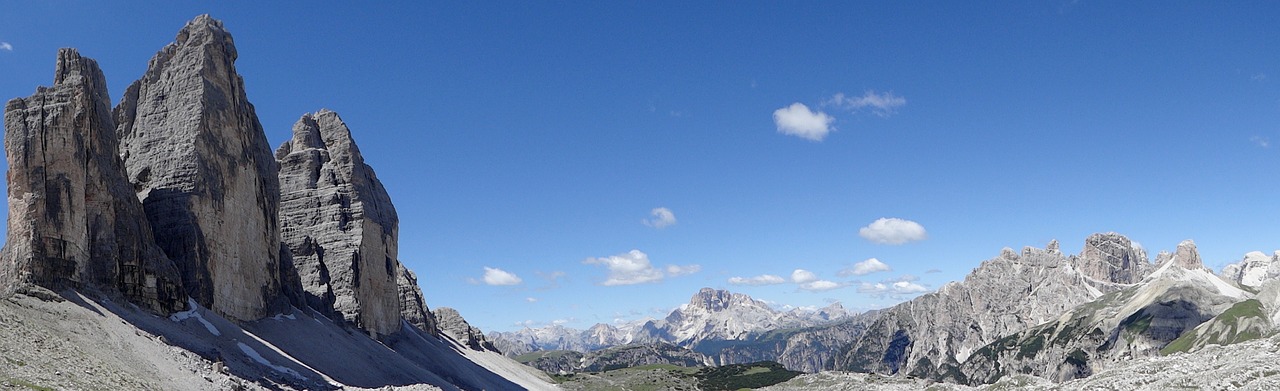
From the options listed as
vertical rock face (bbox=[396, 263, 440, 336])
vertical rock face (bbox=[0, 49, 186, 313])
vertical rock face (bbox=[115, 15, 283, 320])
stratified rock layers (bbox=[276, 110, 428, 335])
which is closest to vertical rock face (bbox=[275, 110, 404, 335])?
stratified rock layers (bbox=[276, 110, 428, 335])

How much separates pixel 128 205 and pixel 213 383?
83.2ft

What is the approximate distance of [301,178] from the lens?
13500 cm

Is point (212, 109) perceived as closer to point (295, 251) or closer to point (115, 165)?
point (115, 165)

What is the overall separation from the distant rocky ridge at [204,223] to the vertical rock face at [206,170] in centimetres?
20

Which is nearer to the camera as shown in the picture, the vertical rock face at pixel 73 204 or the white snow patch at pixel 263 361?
the vertical rock face at pixel 73 204

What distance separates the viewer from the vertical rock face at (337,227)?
405 feet

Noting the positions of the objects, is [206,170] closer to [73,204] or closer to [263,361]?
[73,204]

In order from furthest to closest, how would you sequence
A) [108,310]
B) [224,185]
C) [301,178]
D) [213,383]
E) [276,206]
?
1. [301,178]
2. [276,206]
3. [224,185]
4. [108,310]
5. [213,383]

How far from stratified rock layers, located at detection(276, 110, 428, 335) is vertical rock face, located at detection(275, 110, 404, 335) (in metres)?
0.14

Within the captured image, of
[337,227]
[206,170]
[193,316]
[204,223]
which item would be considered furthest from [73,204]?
[337,227]

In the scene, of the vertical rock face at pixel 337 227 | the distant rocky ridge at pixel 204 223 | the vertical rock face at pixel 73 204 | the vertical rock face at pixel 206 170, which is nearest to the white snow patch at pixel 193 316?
the distant rocky ridge at pixel 204 223

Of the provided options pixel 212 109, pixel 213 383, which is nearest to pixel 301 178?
pixel 212 109

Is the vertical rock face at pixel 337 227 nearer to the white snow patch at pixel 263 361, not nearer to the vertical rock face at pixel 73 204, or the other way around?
the white snow patch at pixel 263 361

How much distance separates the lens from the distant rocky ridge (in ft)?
224
